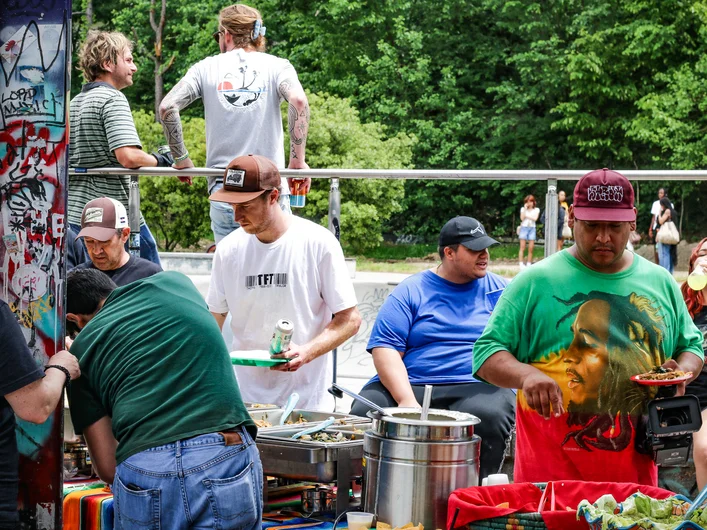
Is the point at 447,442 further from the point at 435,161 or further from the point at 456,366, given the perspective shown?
the point at 435,161

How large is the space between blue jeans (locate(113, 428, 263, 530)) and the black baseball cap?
2.66 meters

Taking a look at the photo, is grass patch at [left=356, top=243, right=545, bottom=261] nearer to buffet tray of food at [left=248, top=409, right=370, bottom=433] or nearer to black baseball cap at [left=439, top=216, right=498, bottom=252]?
black baseball cap at [left=439, top=216, right=498, bottom=252]

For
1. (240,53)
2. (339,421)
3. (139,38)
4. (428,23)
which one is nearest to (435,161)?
(428,23)

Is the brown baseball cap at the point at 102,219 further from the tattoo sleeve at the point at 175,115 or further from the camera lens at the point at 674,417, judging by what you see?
the camera lens at the point at 674,417

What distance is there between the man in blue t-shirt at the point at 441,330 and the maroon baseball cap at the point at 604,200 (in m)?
2.02

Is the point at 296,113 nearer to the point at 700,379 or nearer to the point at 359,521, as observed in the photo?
the point at 700,379

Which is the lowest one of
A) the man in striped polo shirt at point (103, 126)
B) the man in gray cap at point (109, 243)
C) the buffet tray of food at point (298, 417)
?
the buffet tray of food at point (298, 417)

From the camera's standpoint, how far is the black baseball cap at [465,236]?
226 inches

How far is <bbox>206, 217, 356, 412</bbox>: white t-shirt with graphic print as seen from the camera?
516 cm

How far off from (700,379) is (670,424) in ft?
5.86

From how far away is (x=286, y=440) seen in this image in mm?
3979

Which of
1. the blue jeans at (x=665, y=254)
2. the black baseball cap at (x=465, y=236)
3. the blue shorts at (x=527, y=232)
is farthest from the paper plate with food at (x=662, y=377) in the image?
the blue shorts at (x=527, y=232)

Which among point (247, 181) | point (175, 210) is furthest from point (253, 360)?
point (175, 210)

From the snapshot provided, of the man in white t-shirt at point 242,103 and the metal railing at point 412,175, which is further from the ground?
the man in white t-shirt at point 242,103
